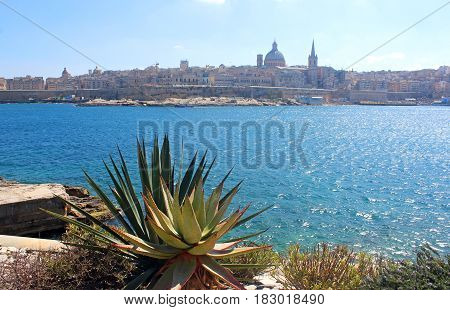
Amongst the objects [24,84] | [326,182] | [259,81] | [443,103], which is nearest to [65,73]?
[24,84]

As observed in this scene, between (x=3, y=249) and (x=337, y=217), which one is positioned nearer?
(x=3, y=249)

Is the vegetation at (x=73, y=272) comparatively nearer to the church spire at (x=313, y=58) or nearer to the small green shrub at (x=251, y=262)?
the small green shrub at (x=251, y=262)

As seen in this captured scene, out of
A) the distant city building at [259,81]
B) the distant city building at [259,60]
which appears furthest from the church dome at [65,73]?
the distant city building at [259,60]

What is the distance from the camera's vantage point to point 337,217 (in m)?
13.3

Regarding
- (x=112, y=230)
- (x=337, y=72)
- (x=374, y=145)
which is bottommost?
(x=374, y=145)

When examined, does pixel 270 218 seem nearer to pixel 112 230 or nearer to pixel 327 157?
pixel 112 230

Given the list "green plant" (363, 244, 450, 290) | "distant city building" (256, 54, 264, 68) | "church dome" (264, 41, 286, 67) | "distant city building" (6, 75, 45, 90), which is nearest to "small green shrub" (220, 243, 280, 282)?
"green plant" (363, 244, 450, 290)

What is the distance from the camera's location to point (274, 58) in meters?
158

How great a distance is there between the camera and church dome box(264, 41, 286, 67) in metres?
158

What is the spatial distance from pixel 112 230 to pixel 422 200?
1497cm

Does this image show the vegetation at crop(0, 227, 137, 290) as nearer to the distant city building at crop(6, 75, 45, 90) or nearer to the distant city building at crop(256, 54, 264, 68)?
the distant city building at crop(6, 75, 45, 90)

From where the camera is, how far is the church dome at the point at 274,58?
158 metres

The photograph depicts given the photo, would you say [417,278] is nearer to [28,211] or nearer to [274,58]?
[28,211]

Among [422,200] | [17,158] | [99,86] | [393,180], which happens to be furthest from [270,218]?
[99,86]
